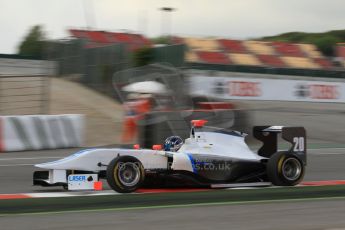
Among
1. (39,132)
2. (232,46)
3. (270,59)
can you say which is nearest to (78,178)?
(39,132)

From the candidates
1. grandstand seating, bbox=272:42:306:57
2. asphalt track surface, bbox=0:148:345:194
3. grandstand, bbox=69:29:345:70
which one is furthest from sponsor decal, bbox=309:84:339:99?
grandstand seating, bbox=272:42:306:57

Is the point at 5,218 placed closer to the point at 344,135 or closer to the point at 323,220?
the point at 323,220

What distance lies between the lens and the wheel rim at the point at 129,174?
8031 mm

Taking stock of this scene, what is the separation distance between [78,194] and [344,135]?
15.8 meters

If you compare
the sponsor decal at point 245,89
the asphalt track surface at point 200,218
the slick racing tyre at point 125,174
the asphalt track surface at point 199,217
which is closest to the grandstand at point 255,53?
the sponsor decal at point 245,89

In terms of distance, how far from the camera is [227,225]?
20.7ft

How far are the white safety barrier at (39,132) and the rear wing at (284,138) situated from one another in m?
7.72

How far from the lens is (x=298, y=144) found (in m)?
9.29

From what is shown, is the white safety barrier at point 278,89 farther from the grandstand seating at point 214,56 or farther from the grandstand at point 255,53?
the grandstand at point 255,53

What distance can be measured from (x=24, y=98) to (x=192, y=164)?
14.9 metres

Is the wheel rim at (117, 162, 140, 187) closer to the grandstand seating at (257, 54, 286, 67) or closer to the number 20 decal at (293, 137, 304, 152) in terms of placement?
the number 20 decal at (293, 137, 304, 152)

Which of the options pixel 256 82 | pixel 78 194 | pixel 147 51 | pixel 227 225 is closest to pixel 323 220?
pixel 227 225

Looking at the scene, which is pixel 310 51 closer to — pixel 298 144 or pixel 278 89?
pixel 278 89

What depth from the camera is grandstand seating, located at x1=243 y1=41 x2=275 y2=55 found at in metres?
50.9
